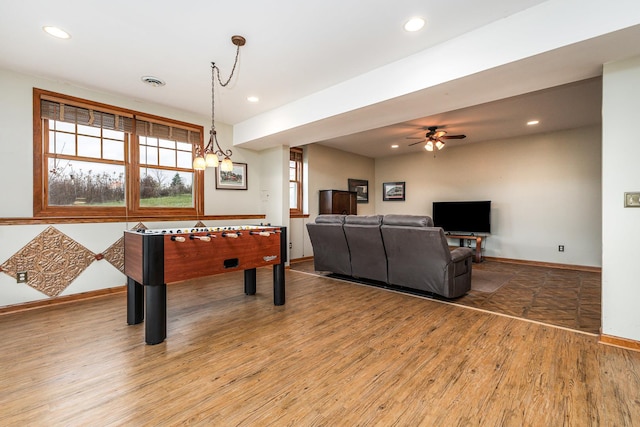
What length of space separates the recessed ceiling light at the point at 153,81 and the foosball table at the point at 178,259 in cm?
196

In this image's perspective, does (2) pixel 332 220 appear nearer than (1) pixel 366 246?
No

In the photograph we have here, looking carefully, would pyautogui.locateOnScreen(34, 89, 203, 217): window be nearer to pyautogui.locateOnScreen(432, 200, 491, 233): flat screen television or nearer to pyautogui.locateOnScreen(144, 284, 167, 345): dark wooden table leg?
pyautogui.locateOnScreen(144, 284, 167, 345): dark wooden table leg

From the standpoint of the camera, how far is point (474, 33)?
2.57 meters

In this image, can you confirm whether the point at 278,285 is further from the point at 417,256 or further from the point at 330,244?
the point at 417,256

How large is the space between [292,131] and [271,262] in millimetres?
2231

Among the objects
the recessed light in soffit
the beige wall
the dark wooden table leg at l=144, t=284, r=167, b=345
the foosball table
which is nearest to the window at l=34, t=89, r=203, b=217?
the foosball table

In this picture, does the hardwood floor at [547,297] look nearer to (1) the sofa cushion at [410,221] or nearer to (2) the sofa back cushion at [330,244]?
(2) the sofa back cushion at [330,244]

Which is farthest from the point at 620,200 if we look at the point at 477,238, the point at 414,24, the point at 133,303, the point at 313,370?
the point at 133,303

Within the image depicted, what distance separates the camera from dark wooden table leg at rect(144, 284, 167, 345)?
2.37 m

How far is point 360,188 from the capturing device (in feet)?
26.6

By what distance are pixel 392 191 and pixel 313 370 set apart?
6779 millimetres

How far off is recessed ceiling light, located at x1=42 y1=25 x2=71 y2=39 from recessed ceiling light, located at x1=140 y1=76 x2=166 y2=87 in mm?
859

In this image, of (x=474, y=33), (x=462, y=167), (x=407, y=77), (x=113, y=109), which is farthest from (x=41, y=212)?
(x=462, y=167)

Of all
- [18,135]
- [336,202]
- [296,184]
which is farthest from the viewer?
[336,202]
